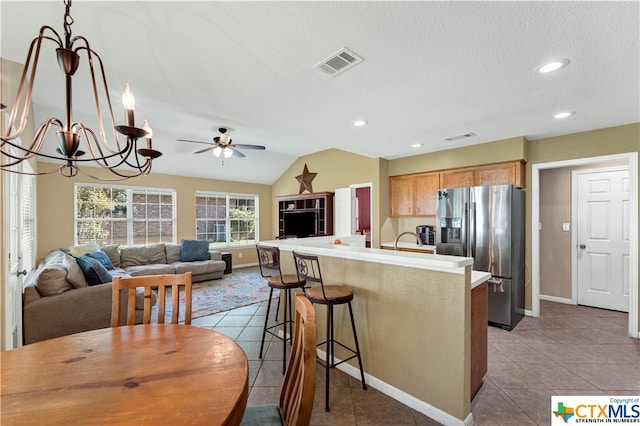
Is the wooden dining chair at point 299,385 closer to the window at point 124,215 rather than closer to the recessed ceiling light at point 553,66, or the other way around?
the recessed ceiling light at point 553,66

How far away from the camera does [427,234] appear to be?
15.4 ft

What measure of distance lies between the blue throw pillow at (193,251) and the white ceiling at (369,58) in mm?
3484

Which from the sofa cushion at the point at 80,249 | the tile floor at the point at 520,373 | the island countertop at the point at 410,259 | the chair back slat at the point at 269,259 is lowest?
the tile floor at the point at 520,373

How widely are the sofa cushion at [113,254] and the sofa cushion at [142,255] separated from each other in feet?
0.34

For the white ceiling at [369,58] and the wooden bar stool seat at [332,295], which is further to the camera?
the wooden bar stool seat at [332,295]

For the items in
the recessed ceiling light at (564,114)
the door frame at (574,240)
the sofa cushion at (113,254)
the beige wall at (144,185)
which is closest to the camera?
the recessed ceiling light at (564,114)

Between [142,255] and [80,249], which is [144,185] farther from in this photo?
[80,249]

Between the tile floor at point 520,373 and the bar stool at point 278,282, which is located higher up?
the bar stool at point 278,282

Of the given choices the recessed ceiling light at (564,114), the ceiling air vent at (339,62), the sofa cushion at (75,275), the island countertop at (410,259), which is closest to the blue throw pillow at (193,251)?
the sofa cushion at (75,275)

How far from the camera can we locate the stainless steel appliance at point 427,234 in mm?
4645

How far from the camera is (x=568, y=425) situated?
1802mm

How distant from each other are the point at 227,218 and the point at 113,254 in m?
2.70

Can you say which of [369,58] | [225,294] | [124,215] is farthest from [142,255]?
[369,58]

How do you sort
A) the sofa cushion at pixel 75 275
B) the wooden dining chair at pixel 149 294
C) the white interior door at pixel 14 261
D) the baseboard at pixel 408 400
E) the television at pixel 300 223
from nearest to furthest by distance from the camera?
1. the wooden dining chair at pixel 149 294
2. the baseboard at pixel 408 400
3. the white interior door at pixel 14 261
4. the sofa cushion at pixel 75 275
5. the television at pixel 300 223
